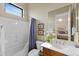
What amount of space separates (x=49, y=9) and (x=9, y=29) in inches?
19.2

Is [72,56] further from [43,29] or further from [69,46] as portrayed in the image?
[43,29]

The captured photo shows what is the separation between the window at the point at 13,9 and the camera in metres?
1.21

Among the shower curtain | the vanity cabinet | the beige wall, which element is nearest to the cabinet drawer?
the vanity cabinet

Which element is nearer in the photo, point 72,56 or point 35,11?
point 72,56

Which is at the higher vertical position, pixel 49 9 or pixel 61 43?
pixel 49 9

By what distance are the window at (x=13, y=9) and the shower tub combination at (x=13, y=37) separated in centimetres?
9

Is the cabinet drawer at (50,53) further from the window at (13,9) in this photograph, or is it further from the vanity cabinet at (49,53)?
the window at (13,9)

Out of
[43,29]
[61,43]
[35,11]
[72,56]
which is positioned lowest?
→ [72,56]

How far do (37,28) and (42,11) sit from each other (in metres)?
0.20

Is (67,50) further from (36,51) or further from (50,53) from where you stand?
(36,51)

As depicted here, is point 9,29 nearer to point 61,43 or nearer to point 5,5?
point 5,5

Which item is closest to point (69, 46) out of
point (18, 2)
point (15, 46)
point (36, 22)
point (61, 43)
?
point (61, 43)

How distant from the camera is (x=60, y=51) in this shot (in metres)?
1.19

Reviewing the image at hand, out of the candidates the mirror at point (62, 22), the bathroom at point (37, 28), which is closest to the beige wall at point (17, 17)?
the bathroom at point (37, 28)
